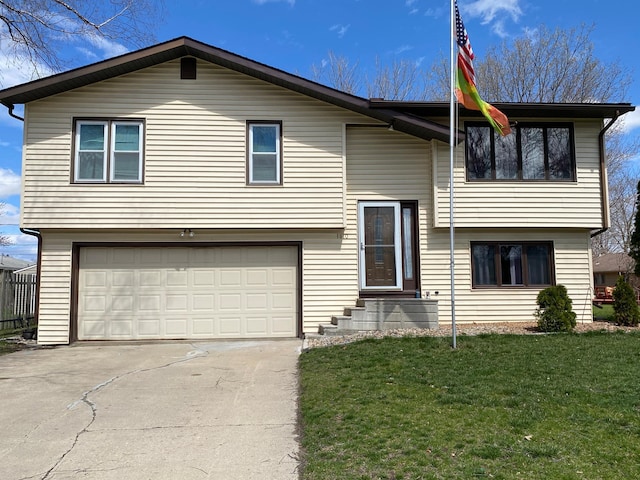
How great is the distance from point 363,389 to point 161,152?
7.47 meters

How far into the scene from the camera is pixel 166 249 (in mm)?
11742

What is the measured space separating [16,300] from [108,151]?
6.17 metres

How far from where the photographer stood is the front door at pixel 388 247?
12.0 metres

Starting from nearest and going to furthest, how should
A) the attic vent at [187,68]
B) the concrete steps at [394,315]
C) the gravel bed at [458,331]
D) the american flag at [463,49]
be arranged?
the american flag at [463,49], the gravel bed at [458,331], the concrete steps at [394,315], the attic vent at [187,68]

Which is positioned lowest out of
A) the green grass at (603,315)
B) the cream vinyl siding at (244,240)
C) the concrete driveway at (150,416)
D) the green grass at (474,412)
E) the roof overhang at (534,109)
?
the concrete driveway at (150,416)

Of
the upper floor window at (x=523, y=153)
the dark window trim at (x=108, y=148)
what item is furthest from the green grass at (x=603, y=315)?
the dark window trim at (x=108, y=148)

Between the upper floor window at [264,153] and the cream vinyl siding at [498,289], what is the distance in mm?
4030

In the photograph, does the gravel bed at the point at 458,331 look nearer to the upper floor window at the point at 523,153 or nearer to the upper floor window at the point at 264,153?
the upper floor window at the point at 523,153

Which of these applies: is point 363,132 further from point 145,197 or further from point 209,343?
point 209,343

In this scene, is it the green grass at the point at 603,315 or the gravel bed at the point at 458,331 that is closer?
the gravel bed at the point at 458,331

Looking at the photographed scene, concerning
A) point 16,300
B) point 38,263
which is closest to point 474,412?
point 38,263

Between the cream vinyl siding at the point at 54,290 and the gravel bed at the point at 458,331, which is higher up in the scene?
the cream vinyl siding at the point at 54,290

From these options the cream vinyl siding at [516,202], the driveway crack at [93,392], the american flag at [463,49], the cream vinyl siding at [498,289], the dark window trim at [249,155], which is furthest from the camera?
the cream vinyl siding at [498,289]

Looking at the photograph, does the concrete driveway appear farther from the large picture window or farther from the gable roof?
the gable roof
